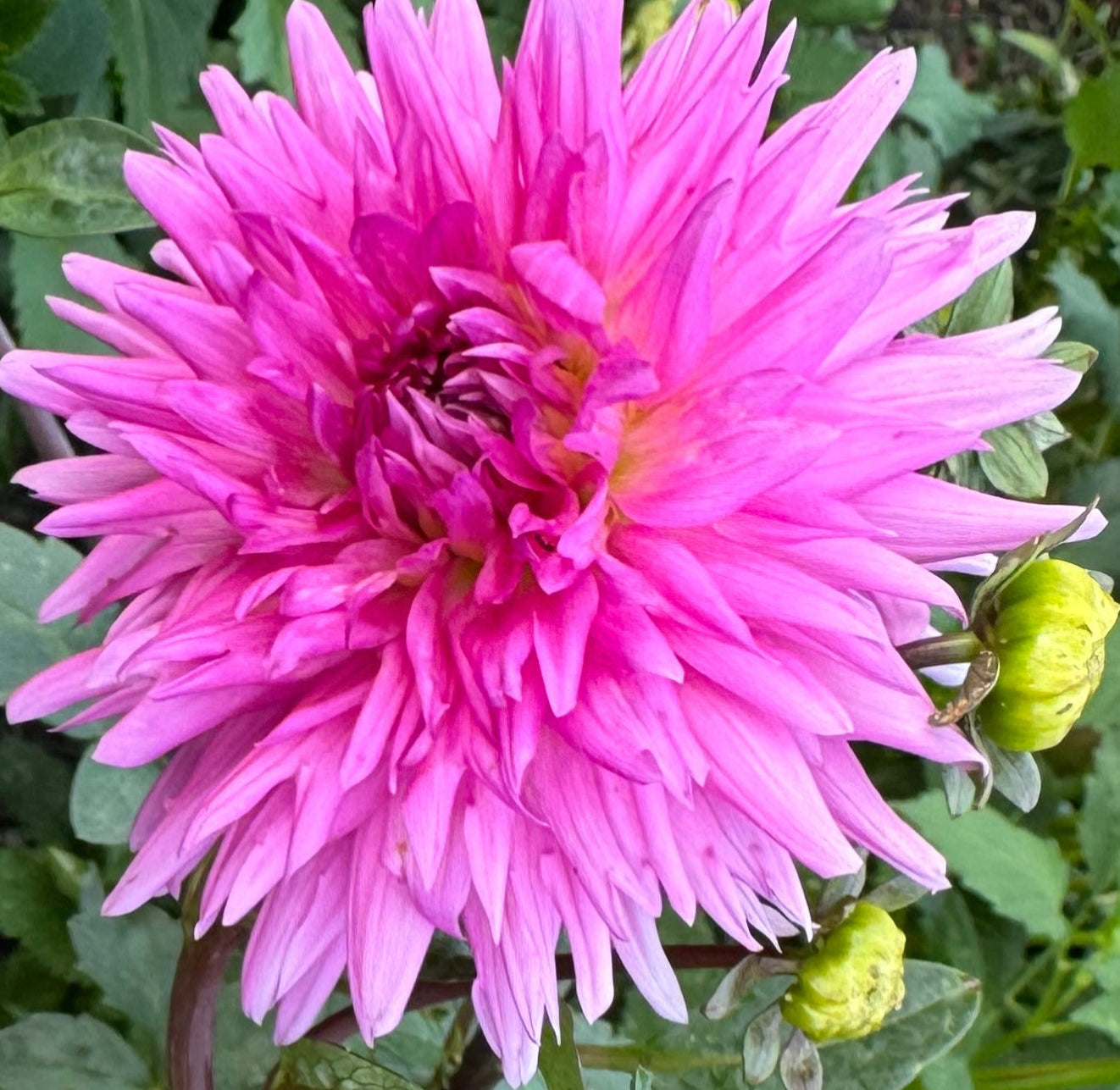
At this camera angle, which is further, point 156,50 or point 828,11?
point 828,11

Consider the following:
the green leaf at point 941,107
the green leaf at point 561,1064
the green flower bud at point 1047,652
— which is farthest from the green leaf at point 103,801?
the green leaf at point 941,107

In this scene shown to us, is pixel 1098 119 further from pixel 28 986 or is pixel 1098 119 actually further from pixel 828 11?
pixel 28 986

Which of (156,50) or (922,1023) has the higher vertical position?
(156,50)

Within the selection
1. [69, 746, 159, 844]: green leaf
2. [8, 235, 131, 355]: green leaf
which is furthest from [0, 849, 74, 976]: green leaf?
[8, 235, 131, 355]: green leaf

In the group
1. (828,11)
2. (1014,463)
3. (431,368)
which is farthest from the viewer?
(828,11)

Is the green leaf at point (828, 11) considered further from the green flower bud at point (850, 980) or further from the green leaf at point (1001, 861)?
the green flower bud at point (850, 980)

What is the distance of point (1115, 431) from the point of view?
4.95 feet

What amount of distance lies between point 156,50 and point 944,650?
0.97 m

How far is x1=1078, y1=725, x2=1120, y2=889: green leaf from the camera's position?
1.03 meters

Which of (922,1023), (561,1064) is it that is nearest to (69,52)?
(561,1064)

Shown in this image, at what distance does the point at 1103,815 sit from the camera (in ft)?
3.39

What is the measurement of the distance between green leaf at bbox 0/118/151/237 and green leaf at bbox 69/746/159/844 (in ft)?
1.25

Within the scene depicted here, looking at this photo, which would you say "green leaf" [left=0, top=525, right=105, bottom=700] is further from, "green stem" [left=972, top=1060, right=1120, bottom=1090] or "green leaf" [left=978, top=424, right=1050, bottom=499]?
"green stem" [left=972, top=1060, right=1120, bottom=1090]

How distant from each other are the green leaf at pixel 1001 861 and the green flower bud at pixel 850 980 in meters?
0.35
